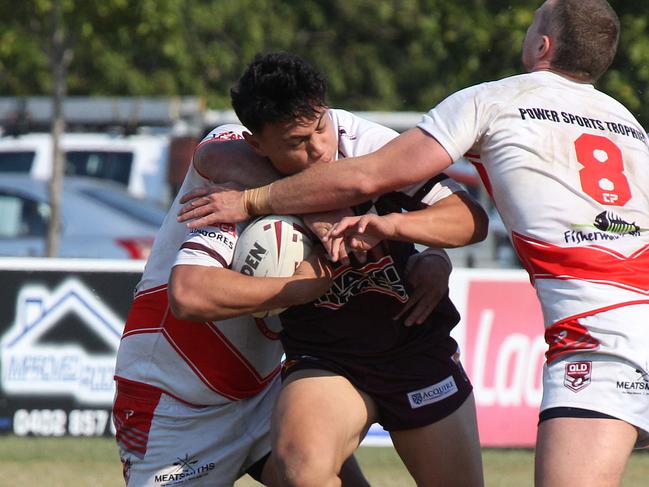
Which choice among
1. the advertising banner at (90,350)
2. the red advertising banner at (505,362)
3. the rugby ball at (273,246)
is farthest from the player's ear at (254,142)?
the red advertising banner at (505,362)

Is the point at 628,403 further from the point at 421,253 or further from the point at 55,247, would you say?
the point at 55,247

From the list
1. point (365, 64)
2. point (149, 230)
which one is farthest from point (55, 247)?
point (365, 64)

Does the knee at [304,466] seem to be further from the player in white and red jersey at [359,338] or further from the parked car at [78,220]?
the parked car at [78,220]

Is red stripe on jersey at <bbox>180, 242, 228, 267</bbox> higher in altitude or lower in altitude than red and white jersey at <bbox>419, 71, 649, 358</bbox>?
lower

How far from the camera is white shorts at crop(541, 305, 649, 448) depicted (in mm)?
3723

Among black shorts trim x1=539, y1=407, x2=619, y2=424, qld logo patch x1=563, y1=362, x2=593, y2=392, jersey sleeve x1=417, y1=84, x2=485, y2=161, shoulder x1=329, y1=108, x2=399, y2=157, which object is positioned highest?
jersey sleeve x1=417, y1=84, x2=485, y2=161

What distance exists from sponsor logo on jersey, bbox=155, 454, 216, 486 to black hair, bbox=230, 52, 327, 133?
4.23ft

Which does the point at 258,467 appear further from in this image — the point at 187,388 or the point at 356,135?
the point at 356,135

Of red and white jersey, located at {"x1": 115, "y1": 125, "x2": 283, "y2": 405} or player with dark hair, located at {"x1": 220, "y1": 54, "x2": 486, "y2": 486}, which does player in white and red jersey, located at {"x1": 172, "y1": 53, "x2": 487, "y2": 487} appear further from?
red and white jersey, located at {"x1": 115, "y1": 125, "x2": 283, "y2": 405}

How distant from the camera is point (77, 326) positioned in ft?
29.3

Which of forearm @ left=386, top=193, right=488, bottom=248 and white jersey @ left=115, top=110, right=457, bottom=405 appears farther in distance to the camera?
→ white jersey @ left=115, top=110, right=457, bottom=405

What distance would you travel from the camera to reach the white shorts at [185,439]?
4.51 metres

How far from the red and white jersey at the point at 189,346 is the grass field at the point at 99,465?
3.06 metres

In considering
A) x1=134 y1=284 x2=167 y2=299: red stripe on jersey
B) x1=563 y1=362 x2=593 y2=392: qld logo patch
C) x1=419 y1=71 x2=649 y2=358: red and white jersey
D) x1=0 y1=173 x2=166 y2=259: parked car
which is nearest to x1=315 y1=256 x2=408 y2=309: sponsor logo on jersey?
x1=419 y1=71 x2=649 y2=358: red and white jersey
